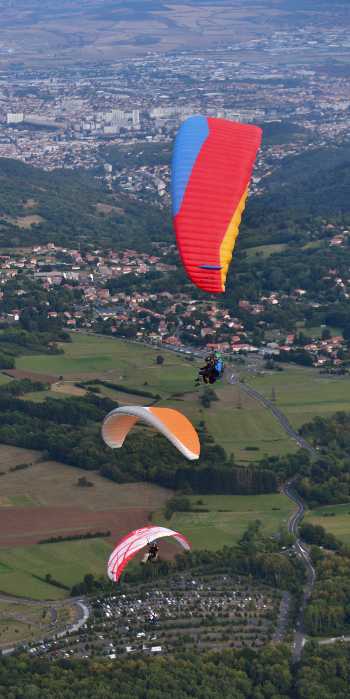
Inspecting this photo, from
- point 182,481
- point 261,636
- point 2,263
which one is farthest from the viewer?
point 2,263

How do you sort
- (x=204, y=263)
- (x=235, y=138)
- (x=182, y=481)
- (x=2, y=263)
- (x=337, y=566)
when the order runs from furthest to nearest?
(x=2, y=263), (x=182, y=481), (x=337, y=566), (x=235, y=138), (x=204, y=263)

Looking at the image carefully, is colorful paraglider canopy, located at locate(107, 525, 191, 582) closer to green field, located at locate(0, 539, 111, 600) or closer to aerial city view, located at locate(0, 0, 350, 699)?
aerial city view, located at locate(0, 0, 350, 699)

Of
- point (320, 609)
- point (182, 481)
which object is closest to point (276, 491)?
point (182, 481)

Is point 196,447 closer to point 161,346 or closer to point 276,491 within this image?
point 276,491

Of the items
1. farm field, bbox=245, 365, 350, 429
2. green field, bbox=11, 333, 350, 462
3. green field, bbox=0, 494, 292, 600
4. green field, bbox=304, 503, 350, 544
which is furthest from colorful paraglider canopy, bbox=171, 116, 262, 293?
farm field, bbox=245, 365, 350, 429

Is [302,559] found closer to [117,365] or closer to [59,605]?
[59,605]

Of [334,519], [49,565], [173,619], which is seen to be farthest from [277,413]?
[173,619]

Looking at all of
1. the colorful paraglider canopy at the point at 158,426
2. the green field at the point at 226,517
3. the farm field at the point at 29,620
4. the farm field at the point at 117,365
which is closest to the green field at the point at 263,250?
the farm field at the point at 117,365

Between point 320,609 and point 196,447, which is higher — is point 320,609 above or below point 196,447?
below
